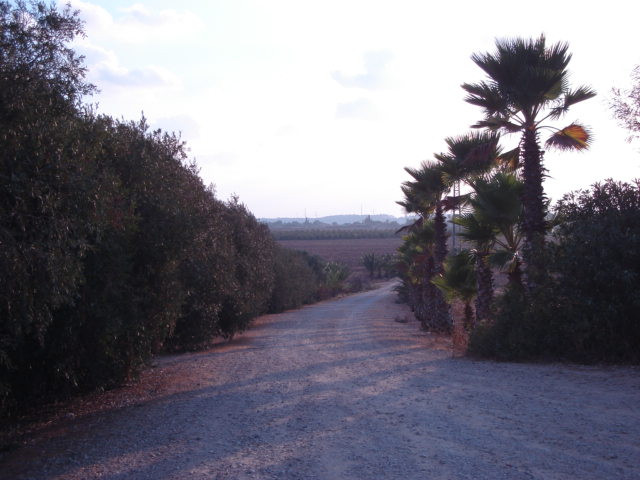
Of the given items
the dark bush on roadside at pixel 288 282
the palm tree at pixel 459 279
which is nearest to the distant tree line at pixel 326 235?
the dark bush on roadside at pixel 288 282

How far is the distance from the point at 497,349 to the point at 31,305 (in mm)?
10020

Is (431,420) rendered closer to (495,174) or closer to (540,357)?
(540,357)

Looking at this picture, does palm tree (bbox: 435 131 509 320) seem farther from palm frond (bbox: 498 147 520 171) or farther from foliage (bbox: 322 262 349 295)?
foliage (bbox: 322 262 349 295)

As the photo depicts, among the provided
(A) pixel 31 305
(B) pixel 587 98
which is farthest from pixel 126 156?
(B) pixel 587 98

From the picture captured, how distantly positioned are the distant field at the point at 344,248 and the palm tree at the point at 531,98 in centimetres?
6864

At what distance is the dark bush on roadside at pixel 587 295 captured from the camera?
1123cm

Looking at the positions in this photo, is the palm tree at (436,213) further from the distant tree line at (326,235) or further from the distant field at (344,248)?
the distant tree line at (326,235)

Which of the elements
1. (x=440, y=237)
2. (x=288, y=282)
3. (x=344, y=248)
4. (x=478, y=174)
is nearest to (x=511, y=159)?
(x=478, y=174)

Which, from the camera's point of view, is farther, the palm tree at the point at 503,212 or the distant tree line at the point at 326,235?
the distant tree line at the point at 326,235

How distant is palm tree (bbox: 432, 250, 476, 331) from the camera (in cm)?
1777

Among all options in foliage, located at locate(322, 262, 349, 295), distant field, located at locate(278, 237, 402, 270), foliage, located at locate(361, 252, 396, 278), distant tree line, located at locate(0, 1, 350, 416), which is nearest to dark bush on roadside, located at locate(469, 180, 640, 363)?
distant tree line, located at locate(0, 1, 350, 416)

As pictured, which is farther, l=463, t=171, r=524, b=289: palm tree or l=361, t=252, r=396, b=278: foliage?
l=361, t=252, r=396, b=278: foliage

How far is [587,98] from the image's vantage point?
14117mm

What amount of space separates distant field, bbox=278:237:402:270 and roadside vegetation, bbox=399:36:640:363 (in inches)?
2632
